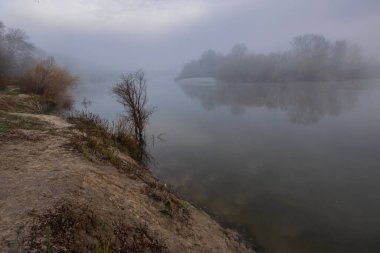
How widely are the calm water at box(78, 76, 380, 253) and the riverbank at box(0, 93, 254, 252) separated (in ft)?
7.18

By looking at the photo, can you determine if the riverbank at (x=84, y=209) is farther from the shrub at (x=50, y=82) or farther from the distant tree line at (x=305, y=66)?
the distant tree line at (x=305, y=66)

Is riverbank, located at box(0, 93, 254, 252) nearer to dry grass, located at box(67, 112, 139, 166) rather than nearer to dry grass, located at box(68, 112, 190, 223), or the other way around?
dry grass, located at box(68, 112, 190, 223)

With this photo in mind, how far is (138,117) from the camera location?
795 inches

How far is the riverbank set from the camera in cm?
513

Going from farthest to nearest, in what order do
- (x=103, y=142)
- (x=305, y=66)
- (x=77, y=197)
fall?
Answer: (x=305, y=66) → (x=103, y=142) → (x=77, y=197)

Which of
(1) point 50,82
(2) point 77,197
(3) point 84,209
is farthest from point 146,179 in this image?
(1) point 50,82

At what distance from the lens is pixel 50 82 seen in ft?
110

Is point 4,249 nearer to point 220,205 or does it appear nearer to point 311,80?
point 220,205

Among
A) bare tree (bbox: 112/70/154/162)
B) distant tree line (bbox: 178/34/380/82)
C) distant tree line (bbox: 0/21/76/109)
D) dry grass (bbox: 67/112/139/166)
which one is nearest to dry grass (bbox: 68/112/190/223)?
dry grass (bbox: 67/112/139/166)

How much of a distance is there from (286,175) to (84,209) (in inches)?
422

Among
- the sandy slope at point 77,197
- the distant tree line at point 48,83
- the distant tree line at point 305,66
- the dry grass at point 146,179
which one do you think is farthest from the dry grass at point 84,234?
the distant tree line at point 305,66

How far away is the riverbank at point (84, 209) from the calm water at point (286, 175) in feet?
7.18

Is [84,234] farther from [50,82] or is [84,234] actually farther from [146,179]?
[50,82]

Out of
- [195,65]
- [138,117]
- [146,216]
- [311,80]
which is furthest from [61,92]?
[195,65]
